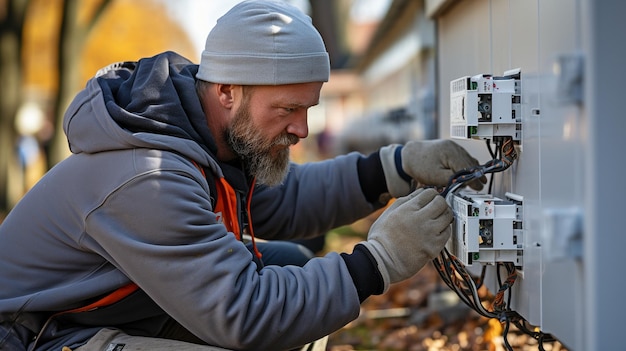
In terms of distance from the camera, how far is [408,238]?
8.66 ft

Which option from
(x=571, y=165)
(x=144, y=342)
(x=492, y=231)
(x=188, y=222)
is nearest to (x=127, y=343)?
(x=144, y=342)

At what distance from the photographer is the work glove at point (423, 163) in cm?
328

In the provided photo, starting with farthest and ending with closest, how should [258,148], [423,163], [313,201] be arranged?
[313,201]
[423,163]
[258,148]

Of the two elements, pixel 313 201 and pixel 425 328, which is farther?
pixel 425 328

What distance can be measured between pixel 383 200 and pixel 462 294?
74cm

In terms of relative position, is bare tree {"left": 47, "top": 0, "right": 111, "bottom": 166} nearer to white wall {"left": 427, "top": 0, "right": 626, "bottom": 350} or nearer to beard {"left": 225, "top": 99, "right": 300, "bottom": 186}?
beard {"left": 225, "top": 99, "right": 300, "bottom": 186}

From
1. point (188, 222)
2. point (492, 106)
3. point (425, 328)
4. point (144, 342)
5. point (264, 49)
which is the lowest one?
point (425, 328)

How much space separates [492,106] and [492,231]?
0.42m

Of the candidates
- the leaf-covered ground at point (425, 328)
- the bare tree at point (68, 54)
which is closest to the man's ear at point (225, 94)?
the leaf-covered ground at point (425, 328)

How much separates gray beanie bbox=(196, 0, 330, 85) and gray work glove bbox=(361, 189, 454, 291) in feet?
2.05

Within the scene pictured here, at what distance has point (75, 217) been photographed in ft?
8.83

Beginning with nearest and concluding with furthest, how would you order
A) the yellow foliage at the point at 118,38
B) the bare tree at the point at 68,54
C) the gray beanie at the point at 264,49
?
the gray beanie at the point at 264,49 → the bare tree at the point at 68,54 → the yellow foliage at the point at 118,38

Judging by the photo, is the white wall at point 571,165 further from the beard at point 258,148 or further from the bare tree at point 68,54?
the bare tree at point 68,54

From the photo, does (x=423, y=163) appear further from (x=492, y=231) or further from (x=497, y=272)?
(x=492, y=231)
